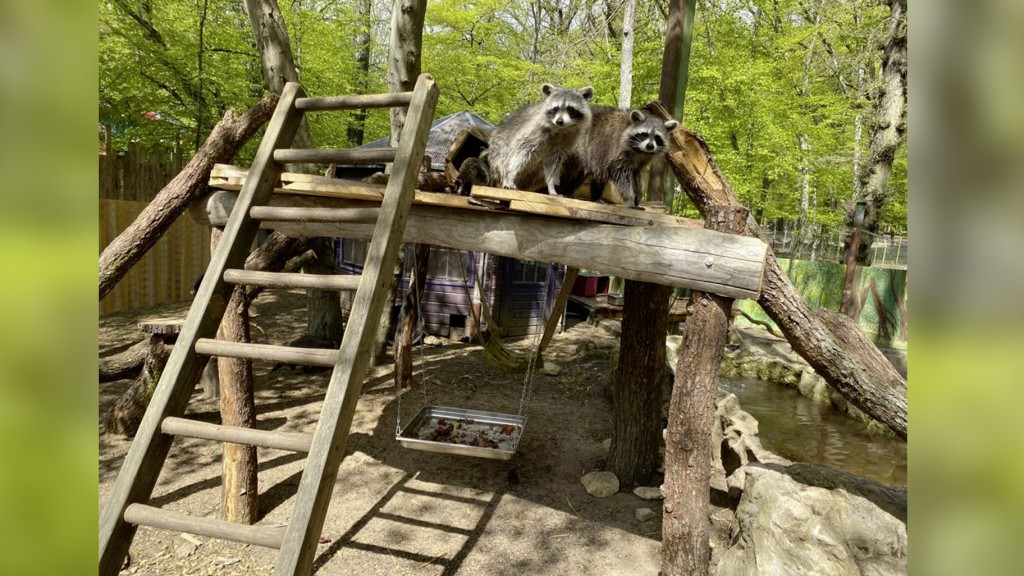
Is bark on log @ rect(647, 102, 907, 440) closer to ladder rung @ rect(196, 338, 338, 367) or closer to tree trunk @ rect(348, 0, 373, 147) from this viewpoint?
ladder rung @ rect(196, 338, 338, 367)

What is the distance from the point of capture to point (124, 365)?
6.60m

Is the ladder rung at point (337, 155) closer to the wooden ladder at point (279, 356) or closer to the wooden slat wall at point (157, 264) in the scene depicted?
the wooden ladder at point (279, 356)

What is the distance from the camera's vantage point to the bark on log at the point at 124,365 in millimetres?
6504

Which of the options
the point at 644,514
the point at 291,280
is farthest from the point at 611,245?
the point at 644,514

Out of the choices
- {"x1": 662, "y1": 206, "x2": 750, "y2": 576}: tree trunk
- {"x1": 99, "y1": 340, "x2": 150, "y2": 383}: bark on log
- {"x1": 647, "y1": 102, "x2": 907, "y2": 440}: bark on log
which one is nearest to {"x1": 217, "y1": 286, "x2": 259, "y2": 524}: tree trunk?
{"x1": 99, "y1": 340, "x2": 150, "y2": 383}: bark on log

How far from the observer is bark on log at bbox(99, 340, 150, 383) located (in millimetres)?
6504

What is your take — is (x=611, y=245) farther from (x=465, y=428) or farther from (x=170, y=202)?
(x=170, y=202)

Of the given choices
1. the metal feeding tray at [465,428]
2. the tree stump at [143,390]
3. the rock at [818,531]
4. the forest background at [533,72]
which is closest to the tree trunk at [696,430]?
the rock at [818,531]

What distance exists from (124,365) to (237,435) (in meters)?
5.58

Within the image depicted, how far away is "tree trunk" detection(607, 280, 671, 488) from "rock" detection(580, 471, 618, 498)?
0.12 meters

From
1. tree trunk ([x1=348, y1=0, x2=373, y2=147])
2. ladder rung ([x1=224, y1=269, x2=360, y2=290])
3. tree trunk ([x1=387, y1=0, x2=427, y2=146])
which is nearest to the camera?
ladder rung ([x1=224, y1=269, x2=360, y2=290])
